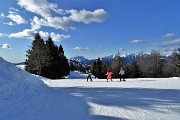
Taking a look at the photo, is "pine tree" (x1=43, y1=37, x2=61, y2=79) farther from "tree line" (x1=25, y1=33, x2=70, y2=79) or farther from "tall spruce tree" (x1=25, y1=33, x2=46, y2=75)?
"tall spruce tree" (x1=25, y1=33, x2=46, y2=75)

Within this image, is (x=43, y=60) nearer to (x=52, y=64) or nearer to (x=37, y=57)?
(x=37, y=57)

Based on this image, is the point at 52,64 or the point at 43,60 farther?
the point at 52,64

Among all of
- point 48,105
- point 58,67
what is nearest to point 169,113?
point 48,105

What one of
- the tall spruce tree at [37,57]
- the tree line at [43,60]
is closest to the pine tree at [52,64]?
the tree line at [43,60]

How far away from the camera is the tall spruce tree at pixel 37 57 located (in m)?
59.5

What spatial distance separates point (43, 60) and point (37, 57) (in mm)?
1874

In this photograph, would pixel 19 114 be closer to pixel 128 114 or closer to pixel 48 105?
pixel 48 105

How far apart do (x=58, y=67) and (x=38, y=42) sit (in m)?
11.3

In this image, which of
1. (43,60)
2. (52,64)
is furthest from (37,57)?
(52,64)

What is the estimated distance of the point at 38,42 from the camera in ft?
204

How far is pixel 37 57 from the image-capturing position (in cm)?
5991

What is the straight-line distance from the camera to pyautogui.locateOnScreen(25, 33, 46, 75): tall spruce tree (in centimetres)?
5950

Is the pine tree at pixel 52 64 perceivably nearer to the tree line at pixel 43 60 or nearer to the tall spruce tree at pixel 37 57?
the tree line at pixel 43 60

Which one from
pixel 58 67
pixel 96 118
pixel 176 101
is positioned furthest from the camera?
pixel 58 67
